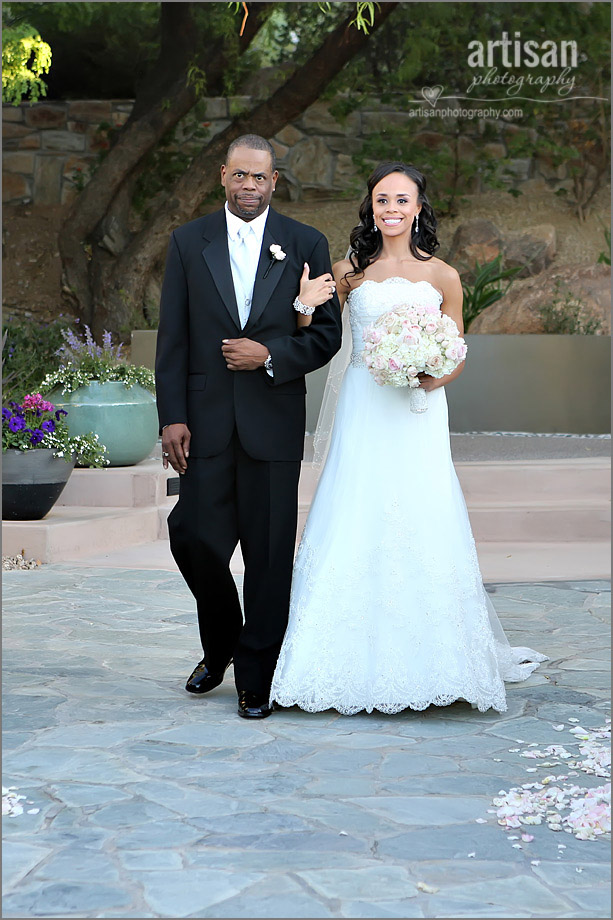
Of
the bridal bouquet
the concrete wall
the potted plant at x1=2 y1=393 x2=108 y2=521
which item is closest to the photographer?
the bridal bouquet

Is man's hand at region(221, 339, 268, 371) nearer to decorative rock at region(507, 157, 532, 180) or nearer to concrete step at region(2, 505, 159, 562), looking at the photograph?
concrete step at region(2, 505, 159, 562)

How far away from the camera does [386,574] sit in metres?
3.99

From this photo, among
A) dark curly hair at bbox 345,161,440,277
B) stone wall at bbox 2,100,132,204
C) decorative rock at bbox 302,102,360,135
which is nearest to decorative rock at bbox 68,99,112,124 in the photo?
stone wall at bbox 2,100,132,204

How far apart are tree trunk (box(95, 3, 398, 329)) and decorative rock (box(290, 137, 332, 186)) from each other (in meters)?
2.00

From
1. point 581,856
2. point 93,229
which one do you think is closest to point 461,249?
point 93,229

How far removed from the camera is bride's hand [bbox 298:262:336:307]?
3.77 meters

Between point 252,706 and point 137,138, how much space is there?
32.1 feet

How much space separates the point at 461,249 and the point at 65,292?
4656mm

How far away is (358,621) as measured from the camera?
3959 millimetres

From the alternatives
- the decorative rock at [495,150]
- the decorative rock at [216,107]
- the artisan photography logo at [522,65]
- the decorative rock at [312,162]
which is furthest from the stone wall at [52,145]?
the decorative rock at [495,150]

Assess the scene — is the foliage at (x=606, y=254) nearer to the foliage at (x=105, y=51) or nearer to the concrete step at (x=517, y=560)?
the concrete step at (x=517, y=560)

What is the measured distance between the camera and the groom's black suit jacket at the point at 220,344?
381 cm

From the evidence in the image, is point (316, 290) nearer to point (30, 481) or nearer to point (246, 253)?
point (246, 253)

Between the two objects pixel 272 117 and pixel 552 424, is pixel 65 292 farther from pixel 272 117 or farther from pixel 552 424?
pixel 552 424
